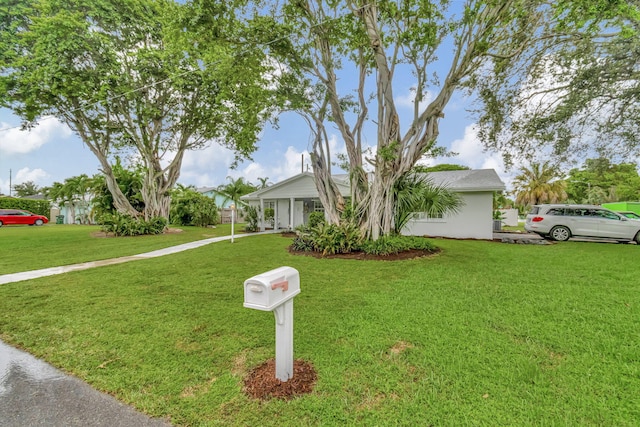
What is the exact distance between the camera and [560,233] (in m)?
11.7

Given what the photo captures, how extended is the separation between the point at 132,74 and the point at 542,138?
56.3ft

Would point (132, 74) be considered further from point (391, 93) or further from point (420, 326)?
point (420, 326)

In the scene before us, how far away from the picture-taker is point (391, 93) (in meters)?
8.05

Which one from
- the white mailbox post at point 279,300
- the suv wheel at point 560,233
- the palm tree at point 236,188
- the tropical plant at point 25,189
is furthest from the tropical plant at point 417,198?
the tropical plant at point 25,189

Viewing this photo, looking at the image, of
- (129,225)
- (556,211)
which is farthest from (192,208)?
(556,211)

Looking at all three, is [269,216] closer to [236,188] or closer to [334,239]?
[236,188]

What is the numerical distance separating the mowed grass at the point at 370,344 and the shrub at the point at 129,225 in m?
9.63

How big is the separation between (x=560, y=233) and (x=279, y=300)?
1397 cm

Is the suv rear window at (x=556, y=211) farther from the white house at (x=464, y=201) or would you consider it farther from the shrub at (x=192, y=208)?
the shrub at (x=192, y=208)

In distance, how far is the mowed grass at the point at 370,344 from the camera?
1993 mm

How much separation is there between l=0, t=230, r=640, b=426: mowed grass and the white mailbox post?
0.94 feet

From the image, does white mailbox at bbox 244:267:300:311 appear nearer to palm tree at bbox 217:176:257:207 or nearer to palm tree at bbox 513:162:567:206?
palm tree at bbox 217:176:257:207

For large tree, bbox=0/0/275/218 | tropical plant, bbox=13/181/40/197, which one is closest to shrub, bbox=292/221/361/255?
large tree, bbox=0/0/275/218

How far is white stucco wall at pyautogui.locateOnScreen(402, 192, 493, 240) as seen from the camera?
1222cm
